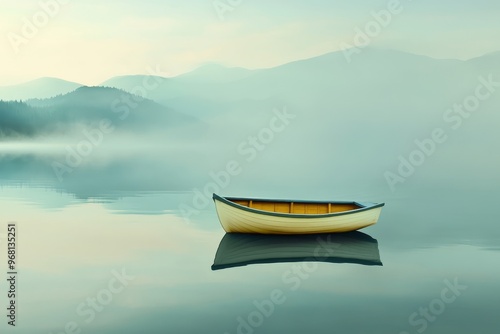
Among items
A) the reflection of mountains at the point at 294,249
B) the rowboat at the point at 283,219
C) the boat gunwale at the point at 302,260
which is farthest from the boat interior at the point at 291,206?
the boat gunwale at the point at 302,260

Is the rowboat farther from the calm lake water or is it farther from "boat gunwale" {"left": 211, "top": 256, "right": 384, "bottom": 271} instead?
"boat gunwale" {"left": 211, "top": 256, "right": 384, "bottom": 271}

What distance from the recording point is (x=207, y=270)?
1902cm

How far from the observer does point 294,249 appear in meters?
21.7

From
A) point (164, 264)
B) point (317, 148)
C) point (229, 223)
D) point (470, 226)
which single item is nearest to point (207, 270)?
point (164, 264)

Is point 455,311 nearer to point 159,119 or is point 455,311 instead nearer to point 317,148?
point 317,148

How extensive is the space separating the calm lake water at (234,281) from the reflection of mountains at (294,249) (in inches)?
5.9

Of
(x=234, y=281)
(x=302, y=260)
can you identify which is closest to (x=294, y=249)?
(x=302, y=260)

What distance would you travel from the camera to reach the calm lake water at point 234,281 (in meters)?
14.2

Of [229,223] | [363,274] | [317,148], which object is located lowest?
[363,274]

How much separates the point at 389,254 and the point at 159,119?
177129 millimetres

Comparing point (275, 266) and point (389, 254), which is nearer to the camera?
point (275, 266)

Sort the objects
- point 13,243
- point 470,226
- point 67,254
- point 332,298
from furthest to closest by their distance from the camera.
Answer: point 470,226
point 13,243
point 67,254
point 332,298

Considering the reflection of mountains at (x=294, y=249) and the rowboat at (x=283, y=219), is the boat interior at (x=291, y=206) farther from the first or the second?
the reflection of mountains at (x=294, y=249)

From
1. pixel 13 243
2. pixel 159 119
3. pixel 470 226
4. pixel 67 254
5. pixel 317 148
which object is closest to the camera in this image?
pixel 67 254
